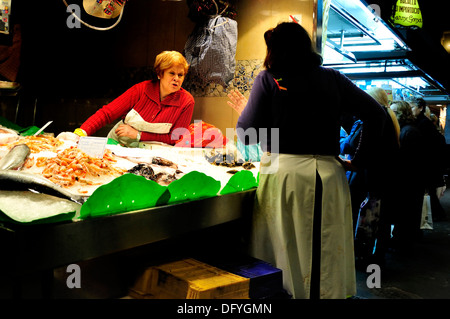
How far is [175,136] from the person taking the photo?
3.82 metres

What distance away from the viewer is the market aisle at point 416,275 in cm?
397

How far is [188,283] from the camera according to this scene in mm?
1704

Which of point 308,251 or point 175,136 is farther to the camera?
point 175,136

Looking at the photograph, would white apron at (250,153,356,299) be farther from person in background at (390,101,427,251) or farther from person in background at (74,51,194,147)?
person in background at (390,101,427,251)

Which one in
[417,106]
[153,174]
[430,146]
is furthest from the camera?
[417,106]

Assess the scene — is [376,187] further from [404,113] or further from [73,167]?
[73,167]

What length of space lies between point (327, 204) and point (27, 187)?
1623 millimetres

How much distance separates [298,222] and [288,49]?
982 millimetres

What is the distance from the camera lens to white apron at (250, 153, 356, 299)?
94.9 inches

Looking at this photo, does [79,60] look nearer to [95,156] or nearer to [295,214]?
[95,156]

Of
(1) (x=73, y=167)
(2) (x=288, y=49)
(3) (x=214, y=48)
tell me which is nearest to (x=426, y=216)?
(3) (x=214, y=48)

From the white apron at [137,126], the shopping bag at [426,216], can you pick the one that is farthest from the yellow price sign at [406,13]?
the white apron at [137,126]

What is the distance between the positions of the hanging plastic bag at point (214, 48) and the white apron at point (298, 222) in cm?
169
